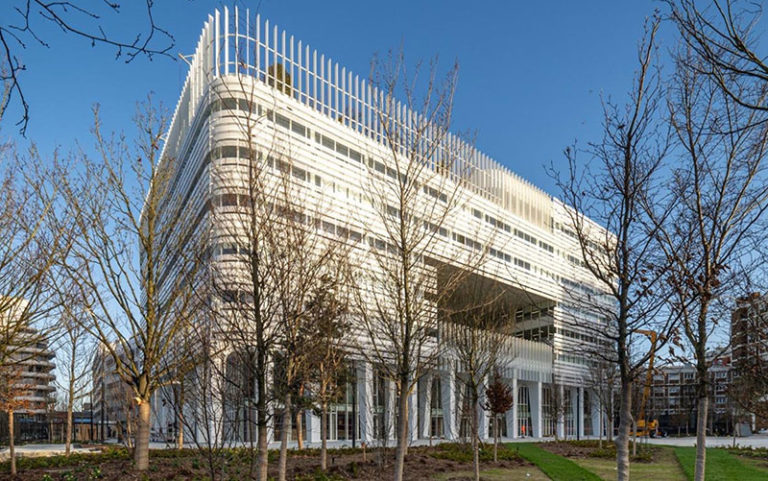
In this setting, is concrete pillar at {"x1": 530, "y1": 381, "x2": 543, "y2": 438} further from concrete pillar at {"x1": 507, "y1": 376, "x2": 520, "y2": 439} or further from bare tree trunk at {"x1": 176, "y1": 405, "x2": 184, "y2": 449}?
bare tree trunk at {"x1": 176, "y1": 405, "x2": 184, "y2": 449}

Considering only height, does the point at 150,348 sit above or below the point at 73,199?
below

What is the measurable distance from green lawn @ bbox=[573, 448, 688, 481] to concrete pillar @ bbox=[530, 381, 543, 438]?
32490 millimetres

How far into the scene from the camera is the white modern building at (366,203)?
105 feet

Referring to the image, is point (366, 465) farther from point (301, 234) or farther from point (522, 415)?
point (522, 415)

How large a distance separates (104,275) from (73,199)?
209cm

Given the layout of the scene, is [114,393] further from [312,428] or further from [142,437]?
[312,428]

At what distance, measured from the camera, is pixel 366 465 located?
2212cm

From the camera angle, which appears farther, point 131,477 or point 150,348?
point 150,348

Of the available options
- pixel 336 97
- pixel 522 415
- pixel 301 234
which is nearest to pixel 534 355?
pixel 522 415

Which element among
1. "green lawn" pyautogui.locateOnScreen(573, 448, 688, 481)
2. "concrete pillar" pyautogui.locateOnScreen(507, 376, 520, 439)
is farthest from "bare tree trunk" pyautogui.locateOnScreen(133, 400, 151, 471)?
"concrete pillar" pyautogui.locateOnScreen(507, 376, 520, 439)

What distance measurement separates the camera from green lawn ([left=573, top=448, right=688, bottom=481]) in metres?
24.0

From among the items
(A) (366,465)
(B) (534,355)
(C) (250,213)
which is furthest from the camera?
(B) (534,355)

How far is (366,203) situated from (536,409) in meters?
33.1

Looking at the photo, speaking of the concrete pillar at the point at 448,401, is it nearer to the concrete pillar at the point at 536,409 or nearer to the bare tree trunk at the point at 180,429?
the concrete pillar at the point at 536,409
